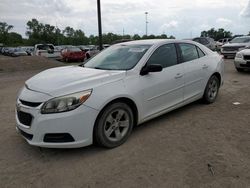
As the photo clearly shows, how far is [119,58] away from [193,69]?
1.59m

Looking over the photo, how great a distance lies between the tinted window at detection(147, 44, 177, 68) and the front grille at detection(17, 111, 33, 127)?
6.90 feet

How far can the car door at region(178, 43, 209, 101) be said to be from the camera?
216 inches

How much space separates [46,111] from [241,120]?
11.7ft

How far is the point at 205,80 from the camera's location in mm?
6027

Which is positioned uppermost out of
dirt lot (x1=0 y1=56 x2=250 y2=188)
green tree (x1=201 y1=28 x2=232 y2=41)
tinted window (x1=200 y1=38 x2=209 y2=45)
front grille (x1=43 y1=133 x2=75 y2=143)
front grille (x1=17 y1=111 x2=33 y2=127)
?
green tree (x1=201 y1=28 x2=232 y2=41)

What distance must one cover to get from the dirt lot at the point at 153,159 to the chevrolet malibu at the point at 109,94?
27cm

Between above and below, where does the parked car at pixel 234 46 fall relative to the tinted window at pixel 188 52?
below

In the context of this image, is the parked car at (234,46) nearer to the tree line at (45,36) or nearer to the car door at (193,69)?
the car door at (193,69)

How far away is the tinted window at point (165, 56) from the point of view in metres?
4.89

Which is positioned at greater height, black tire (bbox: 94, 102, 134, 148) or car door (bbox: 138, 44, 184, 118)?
car door (bbox: 138, 44, 184, 118)

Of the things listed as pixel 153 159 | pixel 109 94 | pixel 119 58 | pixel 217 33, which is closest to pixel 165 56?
pixel 119 58

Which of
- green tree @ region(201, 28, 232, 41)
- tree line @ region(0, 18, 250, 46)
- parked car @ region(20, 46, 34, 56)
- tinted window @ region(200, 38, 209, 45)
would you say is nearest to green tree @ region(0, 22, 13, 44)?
tree line @ region(0, 18, 250, 46)

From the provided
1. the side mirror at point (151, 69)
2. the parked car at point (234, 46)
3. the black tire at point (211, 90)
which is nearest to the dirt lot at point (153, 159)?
the black tire at point (211, 90)

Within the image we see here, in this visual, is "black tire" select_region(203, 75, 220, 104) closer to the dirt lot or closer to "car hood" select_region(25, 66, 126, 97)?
the dirt lot
